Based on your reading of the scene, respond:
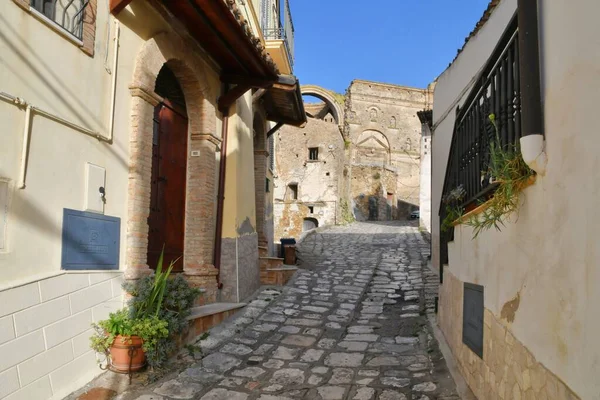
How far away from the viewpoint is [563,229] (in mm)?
2104

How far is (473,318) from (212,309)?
345 centimetres

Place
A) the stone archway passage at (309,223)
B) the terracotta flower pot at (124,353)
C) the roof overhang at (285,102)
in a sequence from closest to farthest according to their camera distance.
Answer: the terracotta flower pot at (124,353)
the roof overhang at (285,102)
the stone archway passage at (309,223)

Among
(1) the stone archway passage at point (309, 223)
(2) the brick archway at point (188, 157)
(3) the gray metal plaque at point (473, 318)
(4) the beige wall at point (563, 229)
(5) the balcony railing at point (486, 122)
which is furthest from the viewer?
(1) the stone archway passage at point (309, 223)

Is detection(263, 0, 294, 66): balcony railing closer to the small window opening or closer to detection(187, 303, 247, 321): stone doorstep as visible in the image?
detection(187, 303, 247, 321): stone doorstep

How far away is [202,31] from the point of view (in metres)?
5.93

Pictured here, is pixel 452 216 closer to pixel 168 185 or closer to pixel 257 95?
pixel 168 185

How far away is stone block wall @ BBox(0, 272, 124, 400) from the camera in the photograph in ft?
10.4

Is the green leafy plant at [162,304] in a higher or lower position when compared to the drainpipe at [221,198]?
lower

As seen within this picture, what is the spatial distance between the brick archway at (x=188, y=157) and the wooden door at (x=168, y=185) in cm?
15

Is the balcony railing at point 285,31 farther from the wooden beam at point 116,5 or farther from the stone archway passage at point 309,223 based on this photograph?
the stone archway passage at point 309,223

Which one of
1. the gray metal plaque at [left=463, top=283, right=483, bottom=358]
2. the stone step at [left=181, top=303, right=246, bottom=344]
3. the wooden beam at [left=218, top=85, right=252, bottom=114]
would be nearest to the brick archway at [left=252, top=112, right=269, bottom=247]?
the wooden beam at [left=218, top=85, right=252, bottom=114]

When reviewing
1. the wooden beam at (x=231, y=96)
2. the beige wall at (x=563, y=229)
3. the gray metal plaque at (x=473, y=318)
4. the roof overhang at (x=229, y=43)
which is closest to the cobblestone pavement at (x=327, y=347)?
the gray metal plaque at (x=473, y=318)

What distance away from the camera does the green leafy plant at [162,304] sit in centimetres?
441

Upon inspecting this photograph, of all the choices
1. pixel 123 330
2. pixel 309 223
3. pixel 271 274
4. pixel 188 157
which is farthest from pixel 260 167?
pixel 309 223
